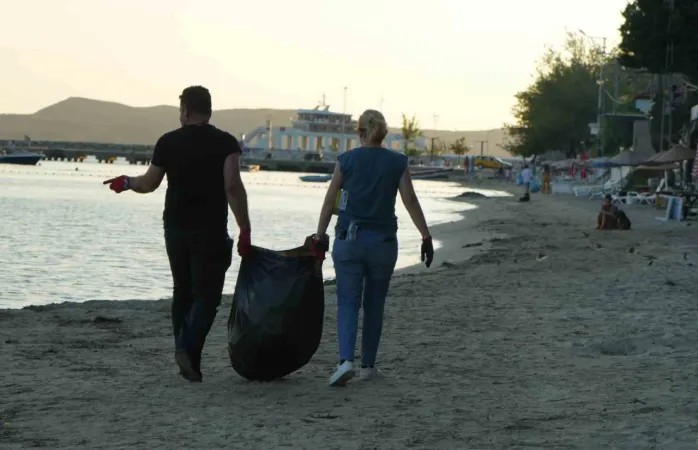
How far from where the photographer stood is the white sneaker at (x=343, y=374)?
704 centimetres

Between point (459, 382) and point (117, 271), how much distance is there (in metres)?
12.4

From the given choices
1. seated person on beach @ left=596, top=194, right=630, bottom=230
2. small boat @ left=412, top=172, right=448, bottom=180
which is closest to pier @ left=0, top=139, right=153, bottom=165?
small boat @ left=412, top=172, right=448, bottom=180

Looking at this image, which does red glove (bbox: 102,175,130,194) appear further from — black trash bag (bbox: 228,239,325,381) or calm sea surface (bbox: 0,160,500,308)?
calm sea surface (bbox: 0,160,500,308)

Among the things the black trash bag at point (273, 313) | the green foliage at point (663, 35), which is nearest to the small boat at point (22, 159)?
the green foliage at point (663, 35)

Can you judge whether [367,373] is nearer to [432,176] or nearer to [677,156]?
[677,156]

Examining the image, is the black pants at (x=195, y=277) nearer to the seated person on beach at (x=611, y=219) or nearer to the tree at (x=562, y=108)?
the seated person on beach at (x=611, y=219)

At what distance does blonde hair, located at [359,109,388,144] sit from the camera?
713cm

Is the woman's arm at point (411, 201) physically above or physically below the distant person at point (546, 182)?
above

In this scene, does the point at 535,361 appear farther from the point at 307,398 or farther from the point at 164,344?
the point at 164,344

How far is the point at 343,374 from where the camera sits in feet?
23.1

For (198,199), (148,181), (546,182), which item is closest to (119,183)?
(148,181)

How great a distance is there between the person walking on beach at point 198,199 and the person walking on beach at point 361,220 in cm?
55

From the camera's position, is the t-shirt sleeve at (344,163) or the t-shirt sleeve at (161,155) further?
the t-shirt sleeve at (344,163)

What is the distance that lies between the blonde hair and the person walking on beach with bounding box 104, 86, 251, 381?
742mm
